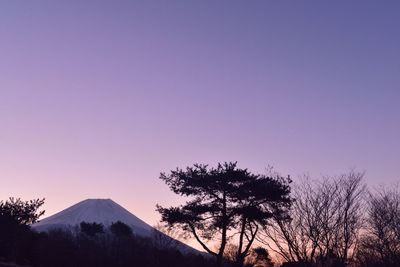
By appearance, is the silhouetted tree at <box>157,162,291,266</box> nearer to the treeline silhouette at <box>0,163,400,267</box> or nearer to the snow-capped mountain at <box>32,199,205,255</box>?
the treeline silhouette at <box>0,163,400,267</box>

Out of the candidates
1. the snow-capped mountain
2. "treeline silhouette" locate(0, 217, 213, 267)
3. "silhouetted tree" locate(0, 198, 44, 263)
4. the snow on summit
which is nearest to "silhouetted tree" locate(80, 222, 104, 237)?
"treeline silhouette" locate(0, 217, 213, 267)

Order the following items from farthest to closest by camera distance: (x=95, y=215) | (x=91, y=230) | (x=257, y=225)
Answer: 1. (x=95, y=215)
2. (x=91, y=230)
3. (x=257, y=225)

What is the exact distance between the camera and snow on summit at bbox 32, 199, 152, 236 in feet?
540

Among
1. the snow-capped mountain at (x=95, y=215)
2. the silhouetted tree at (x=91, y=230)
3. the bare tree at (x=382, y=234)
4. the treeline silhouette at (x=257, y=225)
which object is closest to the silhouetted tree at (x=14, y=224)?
the treeline silhouette at (x=257, y=225)

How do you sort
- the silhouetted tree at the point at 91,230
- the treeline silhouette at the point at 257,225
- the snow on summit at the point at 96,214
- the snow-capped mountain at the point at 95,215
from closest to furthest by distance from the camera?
the treeline silhouette at the point at 257,225
the silhouetted tree at the point at 91,230
the snow-capped mountain at the point at 95,215
the snow on summit at the point at 96,214

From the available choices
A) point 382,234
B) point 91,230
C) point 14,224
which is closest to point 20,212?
point 14,224

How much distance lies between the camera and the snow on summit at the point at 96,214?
540 ft

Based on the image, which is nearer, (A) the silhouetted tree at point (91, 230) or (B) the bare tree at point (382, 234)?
(B) the bare tree at point (382, 234)

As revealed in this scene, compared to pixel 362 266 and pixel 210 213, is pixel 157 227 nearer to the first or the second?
pixel 210 213

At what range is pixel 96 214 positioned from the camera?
169 meters

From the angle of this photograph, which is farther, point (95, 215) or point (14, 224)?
point (95, 215)

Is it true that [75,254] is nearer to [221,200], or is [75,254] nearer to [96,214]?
[221,200]

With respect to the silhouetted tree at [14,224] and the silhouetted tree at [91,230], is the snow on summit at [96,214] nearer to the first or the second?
the silhouetted tree at [91,230]

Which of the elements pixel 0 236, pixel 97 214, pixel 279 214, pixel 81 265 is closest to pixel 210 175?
pixel 279 214
